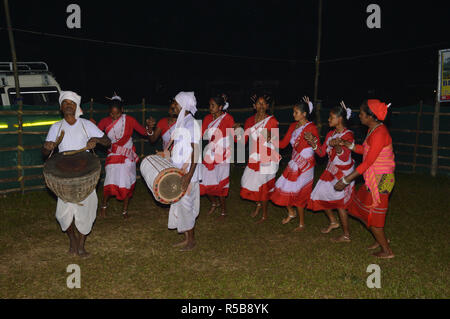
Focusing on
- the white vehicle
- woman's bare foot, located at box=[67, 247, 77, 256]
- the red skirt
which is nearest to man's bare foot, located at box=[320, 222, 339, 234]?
the red skirt

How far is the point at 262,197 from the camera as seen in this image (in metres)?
6.68

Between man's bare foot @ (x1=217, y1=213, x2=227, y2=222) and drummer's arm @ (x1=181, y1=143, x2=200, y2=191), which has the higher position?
drummer's arm @ (x1=181, y1=143, x2=200, y2=191)

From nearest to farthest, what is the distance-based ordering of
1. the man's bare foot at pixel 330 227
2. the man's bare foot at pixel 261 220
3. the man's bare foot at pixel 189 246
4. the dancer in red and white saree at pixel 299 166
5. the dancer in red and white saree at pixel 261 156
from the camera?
the man's bare foot at pixel 189 246
the dancer in red and white saree at pixel 299 166
the man's bare foot at pixel 330 227
the dancer in red and white saree at pixel 261 156
the man's bare foot at pixel 261 220

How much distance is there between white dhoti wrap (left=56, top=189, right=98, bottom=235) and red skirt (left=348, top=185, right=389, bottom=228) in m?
3.41

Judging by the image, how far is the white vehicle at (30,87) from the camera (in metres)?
9.47

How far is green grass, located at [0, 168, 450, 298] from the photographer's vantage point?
4348mm

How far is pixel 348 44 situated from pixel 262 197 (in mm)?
18365

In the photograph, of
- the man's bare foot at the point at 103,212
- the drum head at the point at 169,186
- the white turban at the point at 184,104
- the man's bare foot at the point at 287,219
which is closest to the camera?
the drum head at the point at 169,186

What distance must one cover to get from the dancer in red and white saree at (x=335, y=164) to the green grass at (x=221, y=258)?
0.64 meters

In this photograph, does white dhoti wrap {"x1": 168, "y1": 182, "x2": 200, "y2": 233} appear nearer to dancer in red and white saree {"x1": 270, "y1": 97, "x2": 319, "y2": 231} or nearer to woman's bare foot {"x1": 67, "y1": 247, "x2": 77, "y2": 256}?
woman's bare foot {"x1": 67, "y1": 247, "x2": 77, "y2": 256}

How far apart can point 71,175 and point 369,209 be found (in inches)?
143

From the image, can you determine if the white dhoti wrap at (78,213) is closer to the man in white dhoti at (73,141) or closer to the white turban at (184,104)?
the man in white dhoti at (73,141)

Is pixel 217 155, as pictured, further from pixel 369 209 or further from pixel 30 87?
pixel 30 87

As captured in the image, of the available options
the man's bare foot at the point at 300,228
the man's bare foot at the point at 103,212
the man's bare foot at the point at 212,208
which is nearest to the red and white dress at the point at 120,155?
the man's bare foot at the point at 103,212
